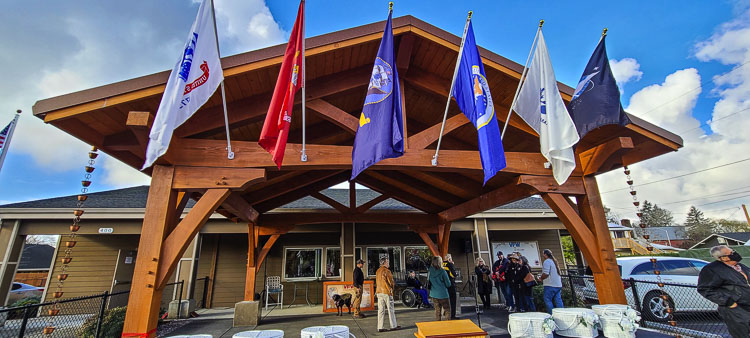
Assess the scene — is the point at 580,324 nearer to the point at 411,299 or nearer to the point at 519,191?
the point at 519,191

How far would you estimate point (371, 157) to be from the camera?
3418mm

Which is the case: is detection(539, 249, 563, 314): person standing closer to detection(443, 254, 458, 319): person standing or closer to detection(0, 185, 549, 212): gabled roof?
detection(443, 254, 458, 319): person standing

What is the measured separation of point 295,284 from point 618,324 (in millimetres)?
9294

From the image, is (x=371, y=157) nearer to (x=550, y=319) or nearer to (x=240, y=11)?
(x=550, y=319)

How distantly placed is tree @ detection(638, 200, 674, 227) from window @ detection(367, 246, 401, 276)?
62567 millimetres

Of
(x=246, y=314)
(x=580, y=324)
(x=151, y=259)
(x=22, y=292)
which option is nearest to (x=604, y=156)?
(x=580, y=324)

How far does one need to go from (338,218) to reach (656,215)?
228ft

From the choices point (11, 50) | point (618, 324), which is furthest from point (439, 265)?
point (11, 50)

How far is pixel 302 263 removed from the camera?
1130 cm

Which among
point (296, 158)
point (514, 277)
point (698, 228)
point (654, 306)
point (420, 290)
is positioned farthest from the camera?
point (698, 228)

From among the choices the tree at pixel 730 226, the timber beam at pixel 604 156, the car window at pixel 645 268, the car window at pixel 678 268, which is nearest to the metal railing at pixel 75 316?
the timber beam at pixel 604 156

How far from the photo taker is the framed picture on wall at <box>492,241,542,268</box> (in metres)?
12.1

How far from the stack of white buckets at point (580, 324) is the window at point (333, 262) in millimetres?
8373

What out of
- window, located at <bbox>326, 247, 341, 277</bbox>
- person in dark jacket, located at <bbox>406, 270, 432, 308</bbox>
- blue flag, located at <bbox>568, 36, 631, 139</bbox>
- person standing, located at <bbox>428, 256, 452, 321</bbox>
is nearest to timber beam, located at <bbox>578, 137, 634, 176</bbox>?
blue flag, located at <bbox>568, 36, 631, 139</bbox>
